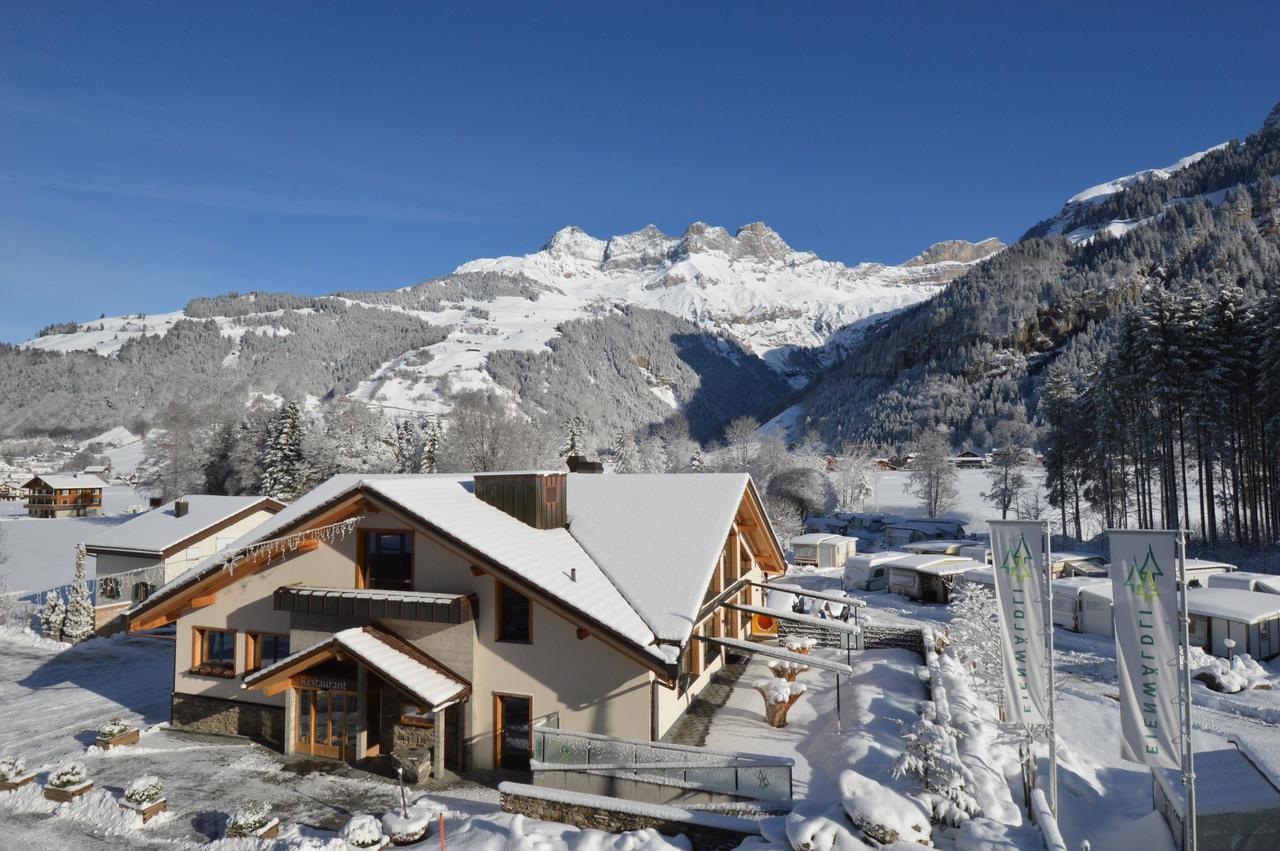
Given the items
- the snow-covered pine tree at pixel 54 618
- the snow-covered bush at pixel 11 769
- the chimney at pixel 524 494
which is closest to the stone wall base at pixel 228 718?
the snow-covered bush at pixel 11 769

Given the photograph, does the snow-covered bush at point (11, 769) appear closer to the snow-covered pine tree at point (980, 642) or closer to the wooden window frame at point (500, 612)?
the wooden window frame at point (500, 612)

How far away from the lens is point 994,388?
479 ft

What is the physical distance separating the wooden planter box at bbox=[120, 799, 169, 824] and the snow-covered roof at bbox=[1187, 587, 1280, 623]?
32.3 m

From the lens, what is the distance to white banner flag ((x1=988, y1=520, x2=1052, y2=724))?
500 inches

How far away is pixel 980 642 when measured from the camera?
19922mm

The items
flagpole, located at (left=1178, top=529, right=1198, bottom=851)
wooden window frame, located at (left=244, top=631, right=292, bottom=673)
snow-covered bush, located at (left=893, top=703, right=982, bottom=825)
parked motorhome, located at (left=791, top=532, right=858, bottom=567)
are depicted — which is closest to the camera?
flagpole, located at (left=1178, top=529, right=1198, bottom=851)

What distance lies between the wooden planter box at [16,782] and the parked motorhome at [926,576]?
130 feet

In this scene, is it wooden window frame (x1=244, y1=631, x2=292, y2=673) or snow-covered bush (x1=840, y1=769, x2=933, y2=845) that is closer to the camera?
snow-covered bush (x1=840, y1=769, x2=933, y2=845)

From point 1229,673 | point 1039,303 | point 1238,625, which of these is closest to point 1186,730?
point 1229,673

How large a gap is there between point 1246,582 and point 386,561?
1544 inches

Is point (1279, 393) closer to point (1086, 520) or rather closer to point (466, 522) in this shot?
point (1086, 520)

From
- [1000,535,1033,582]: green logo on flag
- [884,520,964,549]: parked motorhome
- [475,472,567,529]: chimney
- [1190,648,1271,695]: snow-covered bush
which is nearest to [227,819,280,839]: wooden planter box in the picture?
[475,472,567,529]: chimney

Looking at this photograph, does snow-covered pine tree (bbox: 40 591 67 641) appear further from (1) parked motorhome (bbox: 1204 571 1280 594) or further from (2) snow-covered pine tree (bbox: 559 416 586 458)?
(2) snow-covered pine tree (bbox: 559 416 586 458)

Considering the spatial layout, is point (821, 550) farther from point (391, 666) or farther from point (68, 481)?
point (68, 481)
